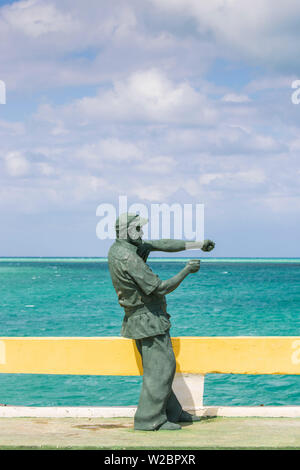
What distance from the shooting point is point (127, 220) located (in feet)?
15.9

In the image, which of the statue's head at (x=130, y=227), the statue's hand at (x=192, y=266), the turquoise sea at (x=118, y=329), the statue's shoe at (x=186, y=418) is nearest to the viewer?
the statue's hand at (x=192, y=266)

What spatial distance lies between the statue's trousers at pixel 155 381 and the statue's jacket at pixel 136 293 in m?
0.12

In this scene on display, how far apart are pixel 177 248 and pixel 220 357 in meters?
1.09

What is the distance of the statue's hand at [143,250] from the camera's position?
16.4 ft

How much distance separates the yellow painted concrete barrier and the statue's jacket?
52cm

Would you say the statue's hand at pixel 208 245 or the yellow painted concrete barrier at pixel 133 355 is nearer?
the statue's hand at pixel 208 245

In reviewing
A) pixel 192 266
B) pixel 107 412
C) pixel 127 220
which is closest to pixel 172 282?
pixel 192 266

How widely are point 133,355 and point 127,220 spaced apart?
4.25 ft

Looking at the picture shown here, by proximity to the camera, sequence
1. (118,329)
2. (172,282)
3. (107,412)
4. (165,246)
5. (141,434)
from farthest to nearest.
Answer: (118,329) → (107,412) → (165,246) → (172,282) → (141,434)

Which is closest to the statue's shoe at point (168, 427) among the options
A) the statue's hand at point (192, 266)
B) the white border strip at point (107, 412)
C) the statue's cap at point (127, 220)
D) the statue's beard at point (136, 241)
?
the white border strip at point (107, 412)

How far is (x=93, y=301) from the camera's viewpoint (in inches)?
1642

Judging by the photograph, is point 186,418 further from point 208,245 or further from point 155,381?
point 208,245

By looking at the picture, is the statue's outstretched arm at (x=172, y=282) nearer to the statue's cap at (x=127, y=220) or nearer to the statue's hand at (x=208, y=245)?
the statue's hand at (x=208, y=245)
